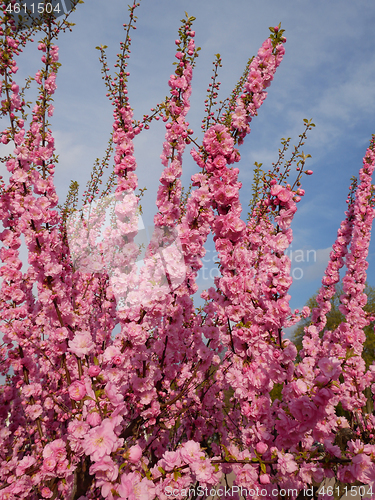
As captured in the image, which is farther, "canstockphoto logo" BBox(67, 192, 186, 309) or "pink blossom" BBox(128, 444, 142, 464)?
"canstockphoto logo" BBox(67, 192, 186, 309)

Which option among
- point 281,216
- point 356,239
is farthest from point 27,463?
point 356,239

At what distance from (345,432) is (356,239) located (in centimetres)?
362

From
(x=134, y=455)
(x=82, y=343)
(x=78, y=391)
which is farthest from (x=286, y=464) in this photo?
(x=82, y=343)

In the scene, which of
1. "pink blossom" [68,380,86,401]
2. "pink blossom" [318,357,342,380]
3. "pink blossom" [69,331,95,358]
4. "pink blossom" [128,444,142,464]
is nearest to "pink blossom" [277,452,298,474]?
"pink blossom" [318,357,342,380]

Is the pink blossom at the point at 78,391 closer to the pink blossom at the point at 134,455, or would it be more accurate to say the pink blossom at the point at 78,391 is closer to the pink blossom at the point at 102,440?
the pink blossom at the point at 102,440

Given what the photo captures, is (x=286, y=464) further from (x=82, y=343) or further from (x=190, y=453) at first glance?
(x=82, y=343)

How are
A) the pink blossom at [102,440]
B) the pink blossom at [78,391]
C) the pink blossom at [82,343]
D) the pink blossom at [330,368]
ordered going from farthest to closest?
the pink blossom at [82,343]
the pink blossom at [78,391]
the pink blossom at [330,368]
the pink blossom at [102,440]

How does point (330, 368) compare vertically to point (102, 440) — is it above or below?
above

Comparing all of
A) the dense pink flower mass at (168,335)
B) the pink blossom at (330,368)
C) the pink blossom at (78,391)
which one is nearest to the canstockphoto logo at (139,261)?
the dense pink flower mass at (168,335)

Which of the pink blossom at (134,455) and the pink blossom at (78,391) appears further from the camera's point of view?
the pink blossom at (78,391)

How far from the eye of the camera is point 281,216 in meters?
2.51

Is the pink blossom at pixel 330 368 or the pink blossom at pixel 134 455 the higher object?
the pink blossom at pixel 330 368

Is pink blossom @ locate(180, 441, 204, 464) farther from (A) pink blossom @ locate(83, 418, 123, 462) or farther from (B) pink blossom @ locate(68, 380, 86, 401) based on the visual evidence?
(B) pink blossom @ locate(68, 380, 86, 401)

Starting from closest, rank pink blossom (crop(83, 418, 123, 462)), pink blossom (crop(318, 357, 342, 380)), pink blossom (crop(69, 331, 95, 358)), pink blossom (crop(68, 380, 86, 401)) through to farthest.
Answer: pink blossom (crop(83, 418, 123, 462)) → pink blossom (crop(318, 357, 342, 380)) → pink blossom (crop(68, 380, 86, 401)) → pink blossom (crop(69, 331, 95, 358))
